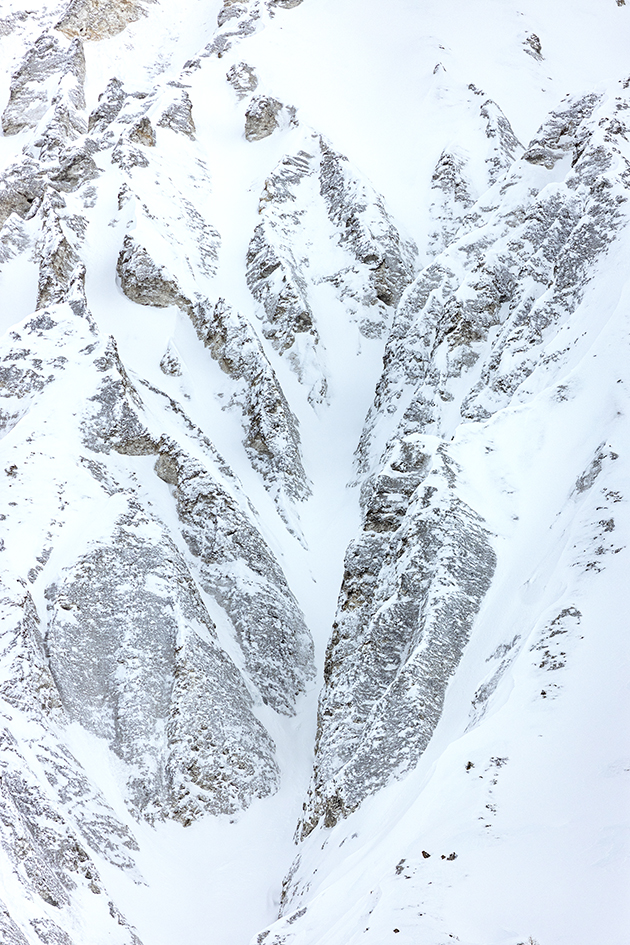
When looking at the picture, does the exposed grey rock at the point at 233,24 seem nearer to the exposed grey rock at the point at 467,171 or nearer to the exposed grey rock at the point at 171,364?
the exposed grey rock at the point at 467,171

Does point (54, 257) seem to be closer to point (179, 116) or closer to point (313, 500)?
point (179, 116)

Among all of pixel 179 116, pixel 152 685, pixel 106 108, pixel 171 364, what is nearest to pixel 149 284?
pixel 171 364

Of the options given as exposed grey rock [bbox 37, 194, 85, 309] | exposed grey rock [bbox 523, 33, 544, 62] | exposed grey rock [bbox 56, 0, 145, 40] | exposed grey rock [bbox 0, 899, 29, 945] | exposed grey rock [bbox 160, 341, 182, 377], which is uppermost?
exposed grey rock [bbox 56, 0, 145, 40]

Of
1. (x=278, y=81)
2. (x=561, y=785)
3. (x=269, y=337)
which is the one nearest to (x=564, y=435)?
(x=561, y=785)

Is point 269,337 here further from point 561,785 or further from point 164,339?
point 561,785

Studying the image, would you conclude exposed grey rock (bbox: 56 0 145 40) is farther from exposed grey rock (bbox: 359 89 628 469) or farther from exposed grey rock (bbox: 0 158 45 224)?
exposed grey rock (bbox: 359 89 628 469)

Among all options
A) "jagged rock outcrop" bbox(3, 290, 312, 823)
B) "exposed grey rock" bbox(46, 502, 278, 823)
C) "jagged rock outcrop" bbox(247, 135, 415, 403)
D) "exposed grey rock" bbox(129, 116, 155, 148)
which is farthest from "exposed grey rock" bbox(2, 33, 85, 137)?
"exposed grey rock" bbox(46, 502, 278, 823)
